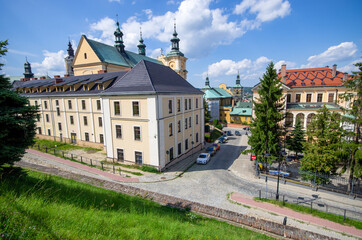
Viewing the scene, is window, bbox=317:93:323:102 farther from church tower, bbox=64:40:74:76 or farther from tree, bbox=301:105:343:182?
church tower, bbox=64:40:74:76

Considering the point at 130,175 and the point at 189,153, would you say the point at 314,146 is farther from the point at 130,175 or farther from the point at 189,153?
the point at 130,175

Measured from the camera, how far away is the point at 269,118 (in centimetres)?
1942

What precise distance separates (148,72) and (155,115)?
A: 5.77 m

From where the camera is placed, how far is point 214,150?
2908 cm

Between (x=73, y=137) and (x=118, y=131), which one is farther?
(x=73, y=137)

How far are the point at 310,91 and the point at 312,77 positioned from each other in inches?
146

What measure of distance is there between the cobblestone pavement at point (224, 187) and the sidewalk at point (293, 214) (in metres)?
0.42

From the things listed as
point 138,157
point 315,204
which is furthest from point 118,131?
point 315,204

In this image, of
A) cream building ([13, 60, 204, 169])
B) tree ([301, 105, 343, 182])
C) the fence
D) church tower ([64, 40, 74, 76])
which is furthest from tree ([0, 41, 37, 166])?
church tower ([64, 40, 74, 76])

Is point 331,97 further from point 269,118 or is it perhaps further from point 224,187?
point 224,187

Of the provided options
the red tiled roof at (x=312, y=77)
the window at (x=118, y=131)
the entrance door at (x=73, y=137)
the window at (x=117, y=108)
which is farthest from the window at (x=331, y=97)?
the entrance door at (x=73, y=137)

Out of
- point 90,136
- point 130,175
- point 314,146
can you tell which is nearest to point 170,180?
point 130,175

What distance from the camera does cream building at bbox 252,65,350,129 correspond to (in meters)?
33.1

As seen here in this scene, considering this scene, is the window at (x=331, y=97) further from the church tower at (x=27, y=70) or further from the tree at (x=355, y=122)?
the church tower at (x=27, y=70)
